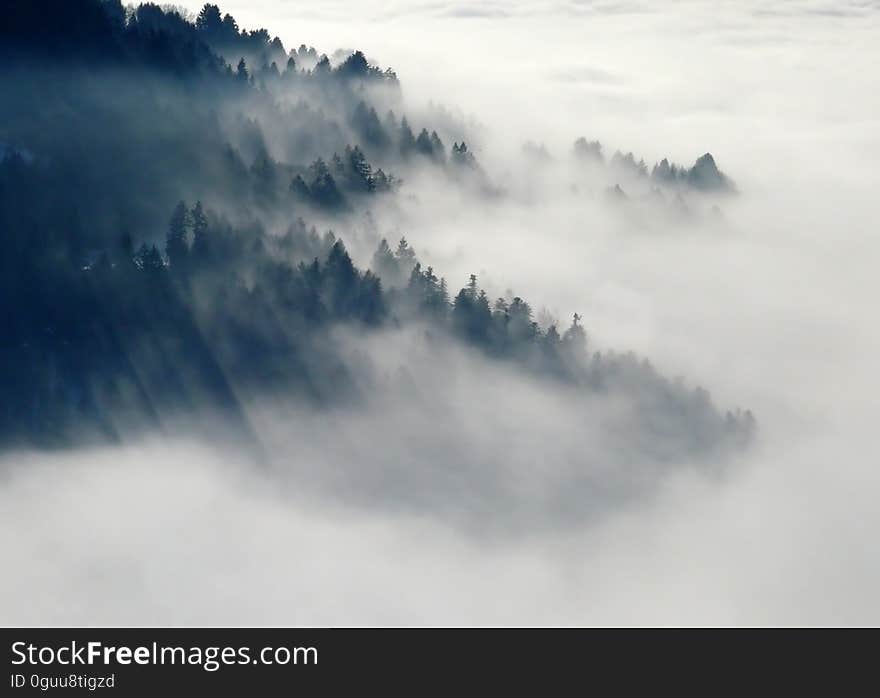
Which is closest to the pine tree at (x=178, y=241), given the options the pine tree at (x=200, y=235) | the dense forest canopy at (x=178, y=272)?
the dense forest canopy at (x=178, y=272)

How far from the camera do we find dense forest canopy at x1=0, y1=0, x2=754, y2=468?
152 meters

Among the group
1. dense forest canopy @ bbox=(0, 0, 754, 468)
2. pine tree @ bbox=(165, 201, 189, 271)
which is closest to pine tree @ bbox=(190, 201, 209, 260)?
dense forest canopy @ bbox=(0, 0, 754, 468)

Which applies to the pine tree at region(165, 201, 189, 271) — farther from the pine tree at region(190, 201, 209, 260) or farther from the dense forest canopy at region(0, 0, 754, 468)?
the pine tree at region(190, 201, 209, 260)

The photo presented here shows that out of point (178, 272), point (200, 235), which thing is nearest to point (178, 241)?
point (200, 235)

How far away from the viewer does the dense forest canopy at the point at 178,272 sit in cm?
15200

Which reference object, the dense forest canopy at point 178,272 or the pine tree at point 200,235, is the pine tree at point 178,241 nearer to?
the dense forest canopy at point 178,272

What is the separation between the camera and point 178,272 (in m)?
158

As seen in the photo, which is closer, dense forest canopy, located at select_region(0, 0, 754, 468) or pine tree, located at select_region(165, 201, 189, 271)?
dense forest canopy, located at select_region(0, 0, 754, 468)

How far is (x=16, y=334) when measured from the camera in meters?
150

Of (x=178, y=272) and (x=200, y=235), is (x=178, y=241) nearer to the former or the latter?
(x=200, y=235)

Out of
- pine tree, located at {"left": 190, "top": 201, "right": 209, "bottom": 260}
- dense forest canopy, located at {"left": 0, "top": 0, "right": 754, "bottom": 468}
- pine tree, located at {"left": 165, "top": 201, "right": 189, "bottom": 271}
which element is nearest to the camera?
dense forest canopy, located at {"left": 0, "top": 0, "right": 754, "bottom": 468}
